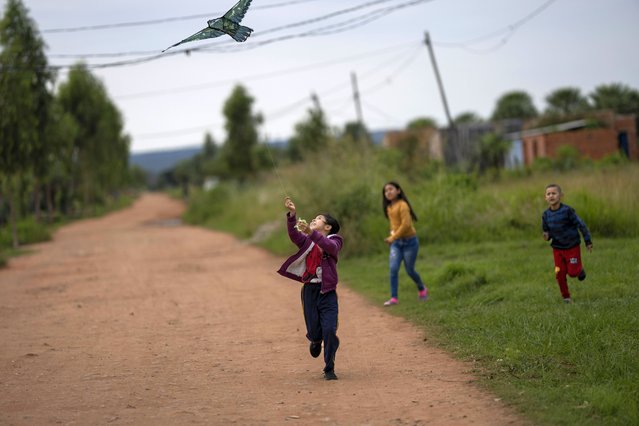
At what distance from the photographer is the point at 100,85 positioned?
5453 centimetres

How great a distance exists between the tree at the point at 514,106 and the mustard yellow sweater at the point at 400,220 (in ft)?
212

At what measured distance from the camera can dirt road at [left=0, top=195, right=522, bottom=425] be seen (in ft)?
21.4

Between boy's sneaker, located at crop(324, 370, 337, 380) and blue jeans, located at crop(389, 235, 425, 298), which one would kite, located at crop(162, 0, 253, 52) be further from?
blue jeans, located at crop(389, 235, 425, 298)

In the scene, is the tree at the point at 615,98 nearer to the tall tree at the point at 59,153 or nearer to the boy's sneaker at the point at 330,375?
the tall tree at the point at 59,153

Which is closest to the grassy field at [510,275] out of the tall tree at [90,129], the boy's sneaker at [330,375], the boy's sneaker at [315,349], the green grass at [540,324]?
the green grass at [540,324]

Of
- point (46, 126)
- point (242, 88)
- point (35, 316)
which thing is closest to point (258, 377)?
point (35, 316)

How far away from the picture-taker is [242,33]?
8.42 metres

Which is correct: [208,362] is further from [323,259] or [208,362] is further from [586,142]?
[586,142]

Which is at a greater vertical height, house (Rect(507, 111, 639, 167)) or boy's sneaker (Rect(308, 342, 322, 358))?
house (Rect(507, 111, 639, 167))

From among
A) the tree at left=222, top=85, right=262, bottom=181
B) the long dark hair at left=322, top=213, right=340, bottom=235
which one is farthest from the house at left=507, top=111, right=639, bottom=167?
the long dark hair at left=322, top=213, right=340, bottom=235

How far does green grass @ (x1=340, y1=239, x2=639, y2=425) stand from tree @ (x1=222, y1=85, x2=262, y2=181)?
130ft

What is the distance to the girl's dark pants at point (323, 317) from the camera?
25.0 feet

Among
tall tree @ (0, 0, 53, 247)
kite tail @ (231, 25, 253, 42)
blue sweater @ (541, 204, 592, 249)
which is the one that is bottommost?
blue sweater @ (541, 204, 592, 249)

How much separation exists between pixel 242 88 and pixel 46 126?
973 inches
